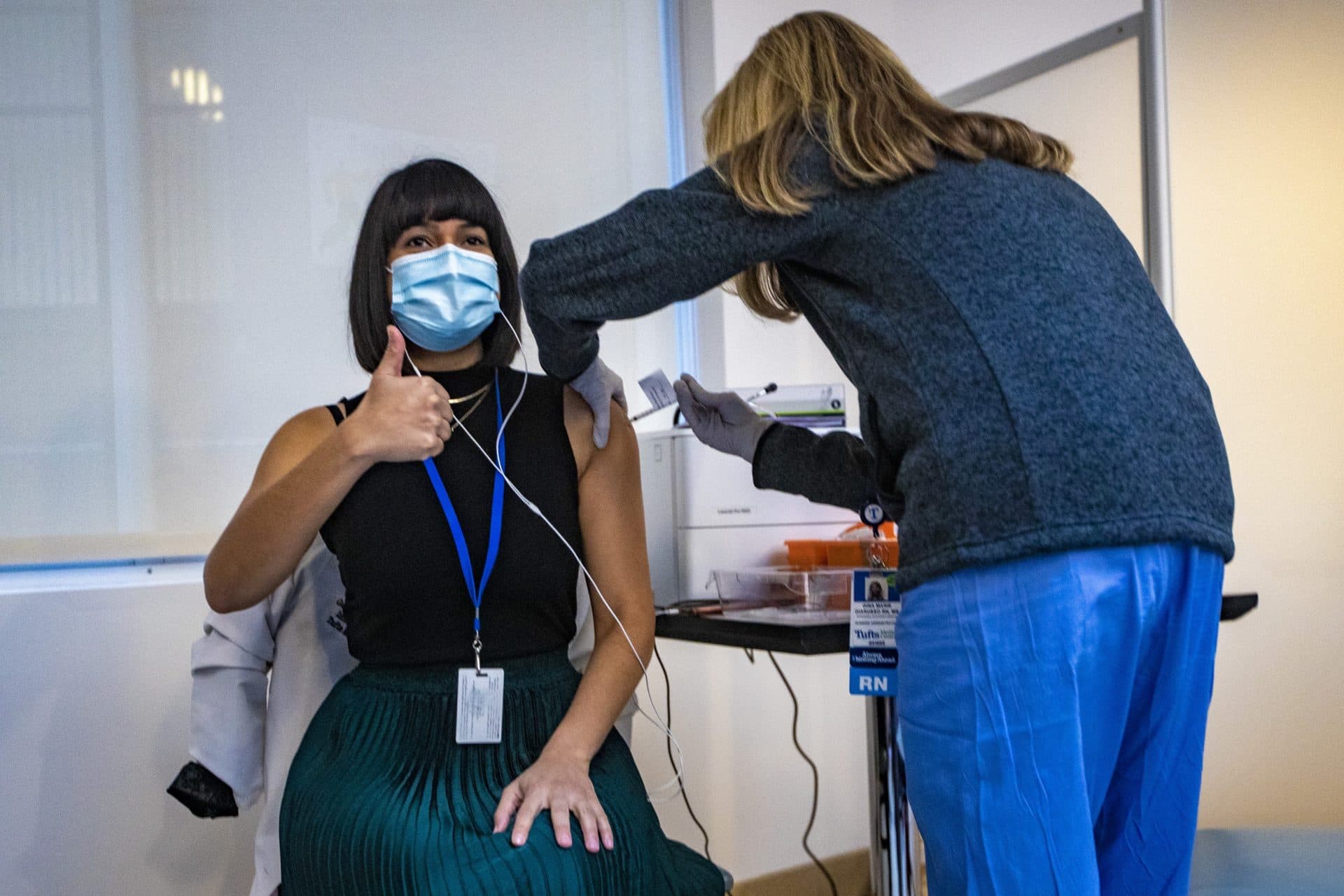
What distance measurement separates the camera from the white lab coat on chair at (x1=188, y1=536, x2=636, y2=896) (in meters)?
1.54

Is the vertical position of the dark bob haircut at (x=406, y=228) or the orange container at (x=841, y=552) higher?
the dark bob haircut at (x=406, y=228)

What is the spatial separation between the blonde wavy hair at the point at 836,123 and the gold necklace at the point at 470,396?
0.49 meters

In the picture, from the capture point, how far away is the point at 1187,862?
107 centimetres

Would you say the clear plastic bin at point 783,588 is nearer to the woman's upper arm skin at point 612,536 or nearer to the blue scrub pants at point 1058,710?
the woman's upper arm skin at point 612,536

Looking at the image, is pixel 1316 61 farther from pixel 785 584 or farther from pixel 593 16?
pixel 593 16

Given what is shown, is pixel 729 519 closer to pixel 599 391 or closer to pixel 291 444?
pixel 599 391

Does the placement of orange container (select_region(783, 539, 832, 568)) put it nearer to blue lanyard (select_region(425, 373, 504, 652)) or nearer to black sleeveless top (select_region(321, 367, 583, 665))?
black sleeveless top (select_region(321, 367, 583, 665))

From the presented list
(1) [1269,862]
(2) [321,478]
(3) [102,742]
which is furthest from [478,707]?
(1) [1269,862]

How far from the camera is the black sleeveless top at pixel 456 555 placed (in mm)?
1396

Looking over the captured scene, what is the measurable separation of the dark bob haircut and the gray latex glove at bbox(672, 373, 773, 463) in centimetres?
27

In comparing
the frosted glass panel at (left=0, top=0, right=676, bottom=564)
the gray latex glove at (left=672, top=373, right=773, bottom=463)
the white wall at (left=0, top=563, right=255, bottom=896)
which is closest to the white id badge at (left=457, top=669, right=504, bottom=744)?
the gray latex glove at (left=672, top=373, right=773, bottom=463)

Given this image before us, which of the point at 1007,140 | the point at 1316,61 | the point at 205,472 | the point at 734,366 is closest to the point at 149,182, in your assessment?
the point at 205,472

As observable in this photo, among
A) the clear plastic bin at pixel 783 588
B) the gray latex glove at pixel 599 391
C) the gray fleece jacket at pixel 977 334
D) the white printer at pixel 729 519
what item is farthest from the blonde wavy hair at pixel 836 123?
the white printer at pixel 729 519

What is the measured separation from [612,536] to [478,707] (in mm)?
321
